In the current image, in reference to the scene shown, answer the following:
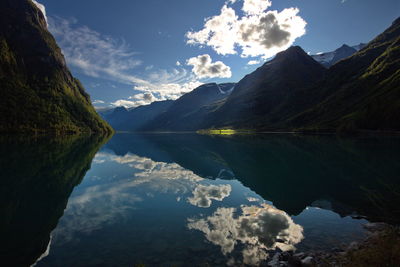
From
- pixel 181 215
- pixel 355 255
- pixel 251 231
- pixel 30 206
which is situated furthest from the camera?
pixel 30 206

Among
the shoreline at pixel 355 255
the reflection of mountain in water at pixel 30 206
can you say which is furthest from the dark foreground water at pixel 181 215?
the shoreline at pixel 355 255

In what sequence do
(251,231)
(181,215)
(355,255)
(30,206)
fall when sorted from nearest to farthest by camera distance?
(355,255) < (251,231) < (181,215) < (30,206)

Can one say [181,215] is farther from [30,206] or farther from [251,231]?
[30,206]

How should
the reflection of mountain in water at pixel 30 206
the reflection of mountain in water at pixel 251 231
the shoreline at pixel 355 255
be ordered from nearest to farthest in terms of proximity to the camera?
1. the shoreline at pixel 355 255
2. the reflection of mountain in water at pixel 30 206
3. the reflection of mountain in water at pixel 251 231

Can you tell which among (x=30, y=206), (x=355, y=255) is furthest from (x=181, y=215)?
(x=30, y=206)

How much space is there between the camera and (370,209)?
22219 mm

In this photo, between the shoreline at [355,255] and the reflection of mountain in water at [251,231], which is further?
the reflection of mountain in water at [251,231]

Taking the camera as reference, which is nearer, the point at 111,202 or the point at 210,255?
the point at 210,255

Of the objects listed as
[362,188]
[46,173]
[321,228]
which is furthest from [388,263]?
[46,173]

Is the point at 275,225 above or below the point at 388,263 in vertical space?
below

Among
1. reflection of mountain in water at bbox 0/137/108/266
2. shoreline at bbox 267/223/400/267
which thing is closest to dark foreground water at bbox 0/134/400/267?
reflection of mountain in water at bbox 0/137/108/266

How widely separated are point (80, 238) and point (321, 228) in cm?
1866

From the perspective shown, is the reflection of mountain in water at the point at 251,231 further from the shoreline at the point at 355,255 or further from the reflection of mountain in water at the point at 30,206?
the reflection of mountain in water at the point at 30,206

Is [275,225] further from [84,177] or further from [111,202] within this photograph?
[84,177]
